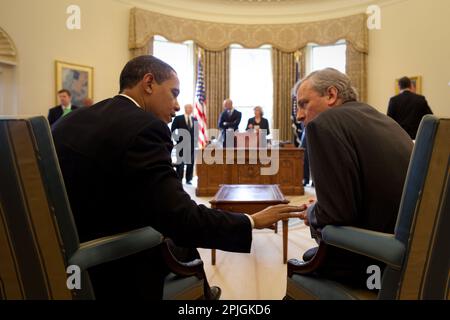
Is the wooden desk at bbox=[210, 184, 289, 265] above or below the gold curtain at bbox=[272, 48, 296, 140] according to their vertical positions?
below

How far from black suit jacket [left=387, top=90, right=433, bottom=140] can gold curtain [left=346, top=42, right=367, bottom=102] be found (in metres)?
3.03

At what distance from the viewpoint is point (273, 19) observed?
9594mm

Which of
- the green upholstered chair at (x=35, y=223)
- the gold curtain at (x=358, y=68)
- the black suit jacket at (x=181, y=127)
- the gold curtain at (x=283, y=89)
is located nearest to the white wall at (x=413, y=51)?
the gold curtain at (x=358, y=68)

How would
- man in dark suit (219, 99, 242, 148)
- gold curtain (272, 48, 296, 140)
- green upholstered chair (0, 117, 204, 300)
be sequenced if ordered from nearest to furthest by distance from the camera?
green upholstered chair (0, 117, 204, 300), man in dark suit (219, 99, 242, 148), gold curtain (272, 48, 296, 140)

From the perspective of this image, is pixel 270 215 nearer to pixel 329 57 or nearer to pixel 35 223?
pixel 35 223

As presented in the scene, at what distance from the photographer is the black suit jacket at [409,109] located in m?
5.74

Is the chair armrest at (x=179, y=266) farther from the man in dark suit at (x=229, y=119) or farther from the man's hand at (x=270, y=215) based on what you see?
the man in dark suit at (x=229, y=119)

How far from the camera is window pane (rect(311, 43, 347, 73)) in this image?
9391 mm

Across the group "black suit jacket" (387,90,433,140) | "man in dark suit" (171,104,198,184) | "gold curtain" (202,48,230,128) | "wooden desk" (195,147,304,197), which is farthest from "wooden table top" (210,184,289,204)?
"gold curtain" (202,48,230,128)

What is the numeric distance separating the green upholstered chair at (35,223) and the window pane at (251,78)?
29.0ft

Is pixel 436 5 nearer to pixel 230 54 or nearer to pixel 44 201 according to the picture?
pixel 230 54

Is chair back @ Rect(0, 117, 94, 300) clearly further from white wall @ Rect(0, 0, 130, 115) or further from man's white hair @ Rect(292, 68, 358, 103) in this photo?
white wall @ Rect(0, 0, 130, 115)

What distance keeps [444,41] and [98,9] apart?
7.69 meters
